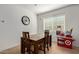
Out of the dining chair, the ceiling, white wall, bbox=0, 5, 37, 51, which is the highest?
the ceiling

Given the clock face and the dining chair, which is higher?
the clock face

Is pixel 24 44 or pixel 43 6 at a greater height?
pixel 43 6

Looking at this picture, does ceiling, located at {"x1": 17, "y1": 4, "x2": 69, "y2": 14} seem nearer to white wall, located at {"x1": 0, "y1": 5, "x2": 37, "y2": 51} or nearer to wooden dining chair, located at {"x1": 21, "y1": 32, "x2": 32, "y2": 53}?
white wall, located at {"x1": 0, "y1": 5, "x2": 37, "y2": 51}

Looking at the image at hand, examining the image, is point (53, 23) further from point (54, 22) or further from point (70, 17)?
point (70, 17)

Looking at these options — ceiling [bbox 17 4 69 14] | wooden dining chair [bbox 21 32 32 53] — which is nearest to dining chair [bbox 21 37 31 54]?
wooden dining chair [bbox 21 32 32 53]

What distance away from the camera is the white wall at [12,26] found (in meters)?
1.16

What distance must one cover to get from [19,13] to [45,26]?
0.47 m

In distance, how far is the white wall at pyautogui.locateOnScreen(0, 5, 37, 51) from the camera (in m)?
1.16

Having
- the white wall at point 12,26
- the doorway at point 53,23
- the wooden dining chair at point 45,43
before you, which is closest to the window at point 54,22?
the doorway at point 53,23

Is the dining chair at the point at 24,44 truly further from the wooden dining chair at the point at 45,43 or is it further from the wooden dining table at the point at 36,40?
the wooden dining chair at the point at 45,43

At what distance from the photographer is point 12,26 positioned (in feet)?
4.08

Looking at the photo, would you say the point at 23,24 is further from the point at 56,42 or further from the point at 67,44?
the point at 67,44

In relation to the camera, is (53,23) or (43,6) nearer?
(43,6)

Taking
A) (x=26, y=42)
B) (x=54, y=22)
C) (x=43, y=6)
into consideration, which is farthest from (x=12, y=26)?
(x=54, y=22)
